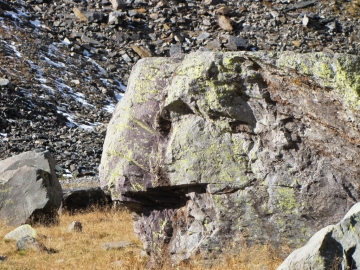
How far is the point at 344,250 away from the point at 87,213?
10990 millimetres

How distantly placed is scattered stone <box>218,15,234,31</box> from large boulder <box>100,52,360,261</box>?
36461 mm

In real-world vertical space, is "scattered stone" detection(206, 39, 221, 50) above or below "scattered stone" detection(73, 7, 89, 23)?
below

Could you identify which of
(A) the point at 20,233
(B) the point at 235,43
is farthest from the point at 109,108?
(A) the point at 20,233

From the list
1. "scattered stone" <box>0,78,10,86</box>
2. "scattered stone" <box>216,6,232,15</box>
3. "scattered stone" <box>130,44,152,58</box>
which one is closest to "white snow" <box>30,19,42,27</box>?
"scattered stone" <box>130,44,152,58</box>

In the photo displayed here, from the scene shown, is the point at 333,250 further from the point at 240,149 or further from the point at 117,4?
the point at 117,4

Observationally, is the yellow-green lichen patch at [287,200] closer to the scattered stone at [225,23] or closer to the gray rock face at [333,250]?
the gray rock face at [333,250]

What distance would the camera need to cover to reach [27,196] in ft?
50.6

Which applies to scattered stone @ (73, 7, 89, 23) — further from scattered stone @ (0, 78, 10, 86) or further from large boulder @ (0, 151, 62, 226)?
large boulder @ (0, 151, 62, 226)

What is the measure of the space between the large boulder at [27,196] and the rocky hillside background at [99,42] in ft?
39.6

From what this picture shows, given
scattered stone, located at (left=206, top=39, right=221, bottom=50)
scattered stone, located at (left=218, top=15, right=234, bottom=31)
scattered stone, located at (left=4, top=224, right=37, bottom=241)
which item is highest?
scattered stone, located at (left=218, top=15, right=234, bottom=31)

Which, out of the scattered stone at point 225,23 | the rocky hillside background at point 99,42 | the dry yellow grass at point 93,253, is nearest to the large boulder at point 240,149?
the dry yellow grass at point 93,253

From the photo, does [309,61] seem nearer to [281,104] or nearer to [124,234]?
[281,104]

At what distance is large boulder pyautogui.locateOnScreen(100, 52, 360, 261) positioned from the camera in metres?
9.73

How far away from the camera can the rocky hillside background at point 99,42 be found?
103 feet
